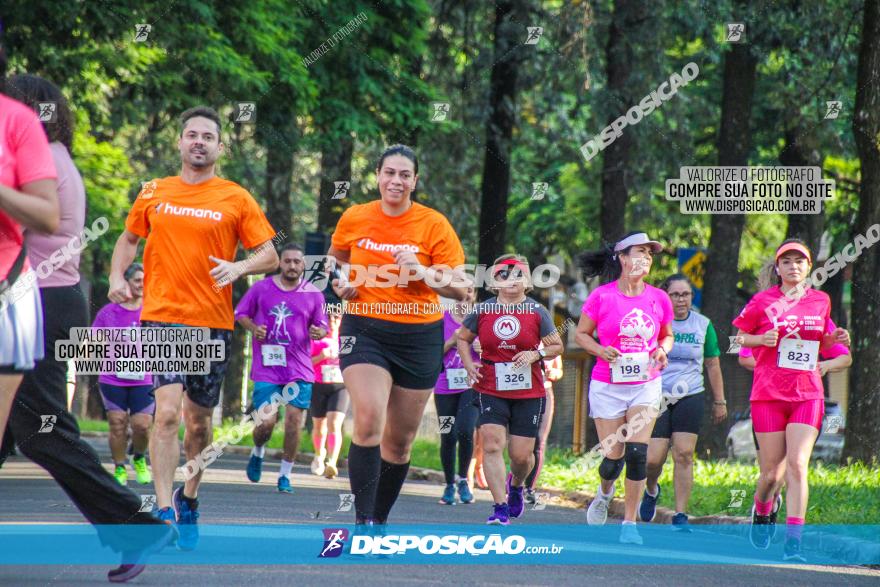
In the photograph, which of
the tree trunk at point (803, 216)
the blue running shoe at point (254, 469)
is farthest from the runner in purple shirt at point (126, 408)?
the tree trunk at point (803, 216)

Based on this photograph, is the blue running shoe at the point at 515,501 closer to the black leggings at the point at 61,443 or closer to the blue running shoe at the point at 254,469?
the blue running shoe at the point at 254,469

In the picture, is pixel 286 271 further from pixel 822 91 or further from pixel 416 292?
pixel 822 91

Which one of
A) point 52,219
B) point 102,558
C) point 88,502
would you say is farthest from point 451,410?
point 52,219

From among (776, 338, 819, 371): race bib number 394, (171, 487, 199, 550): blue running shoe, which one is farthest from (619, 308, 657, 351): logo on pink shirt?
(171, 487, 199, 550): blue running shoe

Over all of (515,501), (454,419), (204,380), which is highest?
(204,380)

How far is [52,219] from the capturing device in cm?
539

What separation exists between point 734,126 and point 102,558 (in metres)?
15.8

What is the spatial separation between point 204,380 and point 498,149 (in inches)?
609

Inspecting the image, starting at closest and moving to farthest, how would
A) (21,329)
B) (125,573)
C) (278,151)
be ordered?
(21,329) → (125,573) → (278,151)

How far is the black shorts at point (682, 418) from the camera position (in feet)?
41.6

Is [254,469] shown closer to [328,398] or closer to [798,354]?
[328,398]

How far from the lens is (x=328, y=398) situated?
53.7ft

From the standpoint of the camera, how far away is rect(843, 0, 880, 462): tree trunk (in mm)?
15867

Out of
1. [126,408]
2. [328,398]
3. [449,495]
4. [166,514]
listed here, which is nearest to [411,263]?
[166,514]
